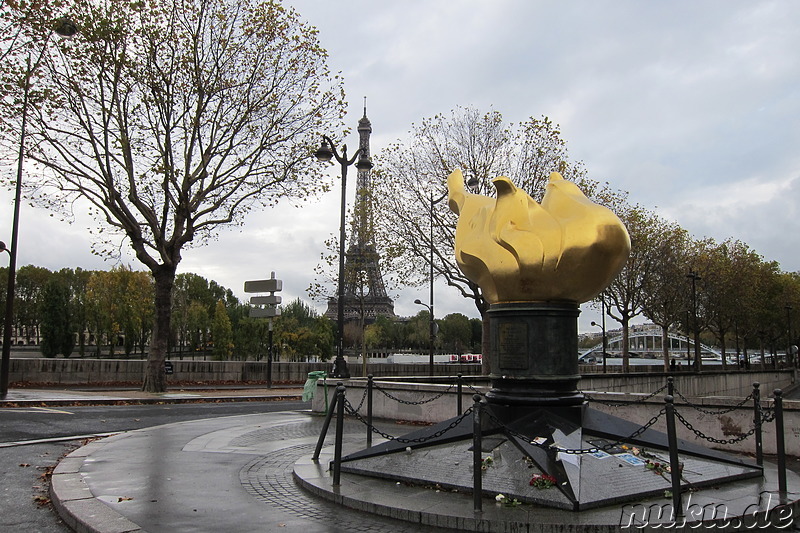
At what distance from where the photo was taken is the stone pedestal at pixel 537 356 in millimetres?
Answer: 8672

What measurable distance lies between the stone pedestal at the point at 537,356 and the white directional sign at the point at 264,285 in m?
18.1

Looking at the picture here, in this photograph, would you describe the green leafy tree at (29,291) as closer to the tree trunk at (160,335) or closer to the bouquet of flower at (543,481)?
the tree trunk at (160,335)

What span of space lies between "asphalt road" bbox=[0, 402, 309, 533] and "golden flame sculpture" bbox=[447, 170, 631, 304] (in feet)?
19.5

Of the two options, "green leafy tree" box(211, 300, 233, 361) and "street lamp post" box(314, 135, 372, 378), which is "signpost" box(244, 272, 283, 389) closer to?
"street lamp post" box(314, 135, 372, 378)

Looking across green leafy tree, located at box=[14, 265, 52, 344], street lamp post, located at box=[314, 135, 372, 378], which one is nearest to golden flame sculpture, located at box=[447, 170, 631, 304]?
street lamp post, located at box=[314, 135, 372, 378]

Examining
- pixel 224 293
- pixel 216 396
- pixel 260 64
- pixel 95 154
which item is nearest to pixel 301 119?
pixel 260 64

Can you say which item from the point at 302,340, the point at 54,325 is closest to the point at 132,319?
the point at 54,325

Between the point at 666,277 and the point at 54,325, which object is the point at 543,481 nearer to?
the point at 666,277

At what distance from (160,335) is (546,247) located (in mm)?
Result: 18404

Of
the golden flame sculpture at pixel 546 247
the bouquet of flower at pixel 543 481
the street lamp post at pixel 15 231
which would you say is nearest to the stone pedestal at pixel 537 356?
the golden flame sculpture at pixel 546 247

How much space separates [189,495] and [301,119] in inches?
740

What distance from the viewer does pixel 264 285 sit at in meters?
26.5

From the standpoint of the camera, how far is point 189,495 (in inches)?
287

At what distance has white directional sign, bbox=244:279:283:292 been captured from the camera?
26078mm
